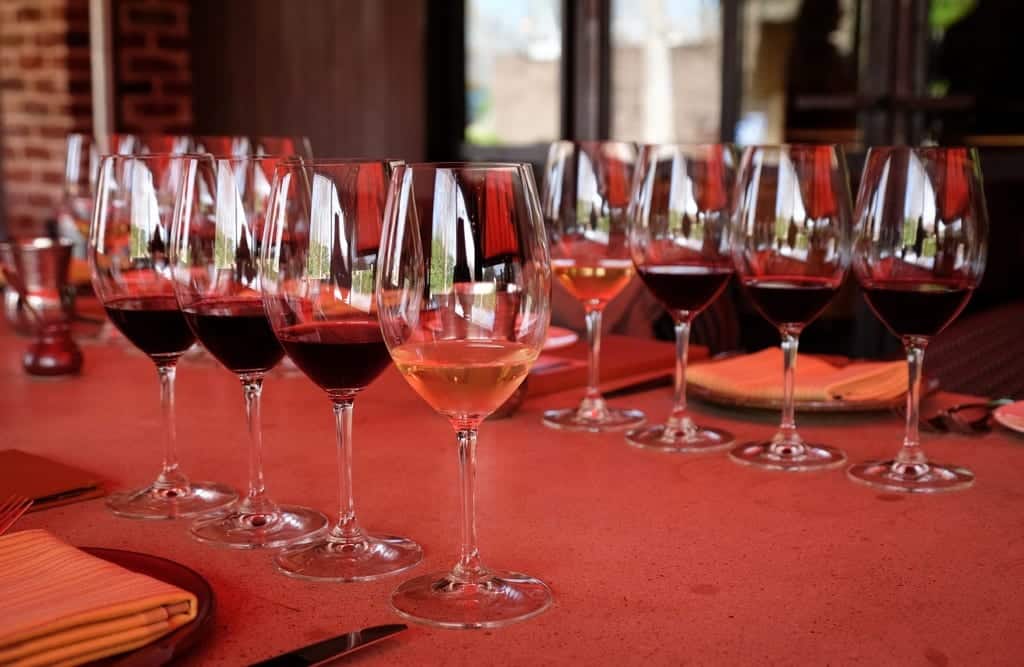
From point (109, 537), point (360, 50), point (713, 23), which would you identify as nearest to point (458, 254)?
point (109, 537)

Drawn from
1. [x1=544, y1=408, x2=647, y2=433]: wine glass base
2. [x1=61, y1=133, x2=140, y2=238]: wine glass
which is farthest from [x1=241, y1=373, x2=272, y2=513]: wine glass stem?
[x1=61, y1=133, x2=140, y2=238]: wine glass

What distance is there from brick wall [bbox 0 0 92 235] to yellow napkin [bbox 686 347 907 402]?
4.04 m

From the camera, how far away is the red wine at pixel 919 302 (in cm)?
108

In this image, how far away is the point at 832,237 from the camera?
1.14 metres

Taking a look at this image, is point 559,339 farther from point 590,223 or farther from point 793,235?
point 793,235

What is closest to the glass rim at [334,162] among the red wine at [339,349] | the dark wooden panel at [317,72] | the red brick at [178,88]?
the red wine at [339,349]

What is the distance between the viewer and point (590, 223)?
1327 mm

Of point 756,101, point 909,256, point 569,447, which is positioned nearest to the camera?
point 909,256

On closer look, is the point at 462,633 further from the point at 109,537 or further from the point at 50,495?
the point at 50,495

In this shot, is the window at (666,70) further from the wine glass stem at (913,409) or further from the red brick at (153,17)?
the wine glass stem at (913,409)

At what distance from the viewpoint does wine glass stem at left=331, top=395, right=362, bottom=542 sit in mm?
869

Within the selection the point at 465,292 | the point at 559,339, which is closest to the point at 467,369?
the point at 465,292

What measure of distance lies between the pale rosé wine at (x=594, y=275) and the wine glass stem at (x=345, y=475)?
0.49m

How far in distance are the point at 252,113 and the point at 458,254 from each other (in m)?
4.50
